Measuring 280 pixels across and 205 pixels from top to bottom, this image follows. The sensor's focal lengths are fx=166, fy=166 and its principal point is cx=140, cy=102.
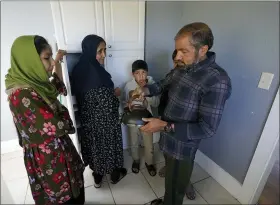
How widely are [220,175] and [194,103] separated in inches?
42.5

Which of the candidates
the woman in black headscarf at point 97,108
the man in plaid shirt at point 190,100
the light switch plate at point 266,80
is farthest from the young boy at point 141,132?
the light switch plate at point 266,80

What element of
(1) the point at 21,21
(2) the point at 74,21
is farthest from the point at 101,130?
(1) the point at 21,21

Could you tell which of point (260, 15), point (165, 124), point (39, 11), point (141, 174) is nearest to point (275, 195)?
point (141, 174)

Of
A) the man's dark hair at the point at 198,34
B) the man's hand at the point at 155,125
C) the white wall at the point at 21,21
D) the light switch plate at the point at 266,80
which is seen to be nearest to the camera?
the man's dark hair at the point at 198,34

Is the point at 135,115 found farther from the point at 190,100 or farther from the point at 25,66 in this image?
the point at 25,66

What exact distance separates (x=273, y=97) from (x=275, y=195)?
3.14 ft

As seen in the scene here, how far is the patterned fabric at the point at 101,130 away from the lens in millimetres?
1231

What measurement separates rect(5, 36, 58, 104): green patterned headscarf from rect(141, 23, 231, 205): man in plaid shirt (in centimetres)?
64

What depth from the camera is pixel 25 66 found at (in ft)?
2.78

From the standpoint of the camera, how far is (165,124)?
2.90 ft

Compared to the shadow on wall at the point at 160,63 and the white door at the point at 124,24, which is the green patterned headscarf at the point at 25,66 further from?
the shadow on wall at the point at 160,63

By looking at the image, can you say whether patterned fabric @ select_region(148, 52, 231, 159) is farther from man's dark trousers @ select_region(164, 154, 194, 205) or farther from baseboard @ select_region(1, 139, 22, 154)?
baseboard @ select_region(1, 139, 22, 154)

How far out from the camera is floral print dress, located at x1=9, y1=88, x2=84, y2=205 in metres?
0.83

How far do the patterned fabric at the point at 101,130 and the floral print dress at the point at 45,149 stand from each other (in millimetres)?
237
